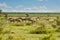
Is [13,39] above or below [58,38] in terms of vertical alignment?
above

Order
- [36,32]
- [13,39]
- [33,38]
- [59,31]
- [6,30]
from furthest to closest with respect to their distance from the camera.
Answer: [59,31] < [36,32] < [6,30] < [33,38] < [13,39]

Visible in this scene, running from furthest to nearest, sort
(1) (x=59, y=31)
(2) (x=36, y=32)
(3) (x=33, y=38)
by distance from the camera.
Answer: (1) (x=59, y=31)
(2) (x=36, y=32)
(3) (x=33, y=38)

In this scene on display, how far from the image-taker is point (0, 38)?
826 inches

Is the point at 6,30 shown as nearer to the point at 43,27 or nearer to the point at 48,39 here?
the point at 43,27

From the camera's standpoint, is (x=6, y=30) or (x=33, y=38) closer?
(x=33, y=38)

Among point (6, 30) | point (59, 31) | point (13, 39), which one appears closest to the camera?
point (13, 39)

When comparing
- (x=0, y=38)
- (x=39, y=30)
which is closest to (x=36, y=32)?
(x=39, y=30)

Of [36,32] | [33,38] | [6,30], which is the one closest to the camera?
[33,38]

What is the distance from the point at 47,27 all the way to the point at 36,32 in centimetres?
194

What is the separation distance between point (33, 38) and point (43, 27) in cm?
575

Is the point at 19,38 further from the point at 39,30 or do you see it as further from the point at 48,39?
the point at 39,30

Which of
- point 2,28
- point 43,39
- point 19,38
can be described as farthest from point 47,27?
point 19,38

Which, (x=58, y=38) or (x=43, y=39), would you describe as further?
(x=58, y=38)

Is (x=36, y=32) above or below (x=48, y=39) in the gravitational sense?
below
